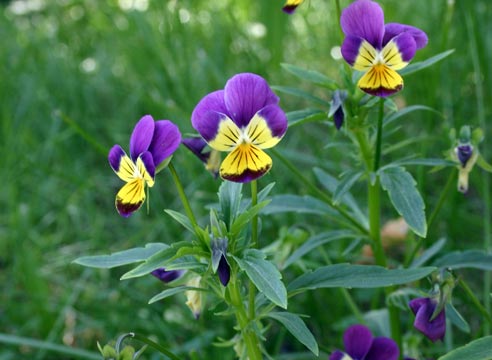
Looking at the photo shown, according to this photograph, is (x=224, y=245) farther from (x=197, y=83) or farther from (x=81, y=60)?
(x=81, y=60)

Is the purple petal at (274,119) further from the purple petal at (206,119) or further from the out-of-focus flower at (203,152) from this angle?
the out-of-focus flower at (203,152)

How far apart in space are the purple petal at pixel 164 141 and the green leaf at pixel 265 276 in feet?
0.65

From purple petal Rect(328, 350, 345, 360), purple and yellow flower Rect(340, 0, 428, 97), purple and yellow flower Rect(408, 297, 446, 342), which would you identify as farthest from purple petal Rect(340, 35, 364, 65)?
purple petal Rect(328, 350, 345, 360)

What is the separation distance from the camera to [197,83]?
2.98 m

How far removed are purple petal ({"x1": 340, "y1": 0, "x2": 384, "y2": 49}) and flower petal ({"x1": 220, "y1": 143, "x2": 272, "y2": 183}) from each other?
0.91ft

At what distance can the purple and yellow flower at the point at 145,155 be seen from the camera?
1101 millimetres

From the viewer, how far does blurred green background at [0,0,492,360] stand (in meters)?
2.14

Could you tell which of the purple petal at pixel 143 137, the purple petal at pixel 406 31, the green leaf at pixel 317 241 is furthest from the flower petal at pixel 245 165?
the green leaf at pixel 317 241

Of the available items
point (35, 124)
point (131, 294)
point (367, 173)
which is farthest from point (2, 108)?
point (367, 173)

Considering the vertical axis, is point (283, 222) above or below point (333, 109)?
below

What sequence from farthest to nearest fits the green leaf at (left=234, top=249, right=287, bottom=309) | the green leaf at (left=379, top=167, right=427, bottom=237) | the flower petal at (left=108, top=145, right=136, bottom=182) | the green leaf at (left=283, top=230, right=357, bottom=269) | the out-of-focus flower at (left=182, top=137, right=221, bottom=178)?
the green leaf at (left=283, top=230, right=357, bottom=269)
the out-of-focus flower at (left=182, top=137, right=221, bottom=178)
the green leaf at (left=379, top=167, right=427, bottom=237)
the flower petal at (left=108, top=145, right=136, bottom=182)
the green leaf at (left=234, top=249, right=287, bottom=309)

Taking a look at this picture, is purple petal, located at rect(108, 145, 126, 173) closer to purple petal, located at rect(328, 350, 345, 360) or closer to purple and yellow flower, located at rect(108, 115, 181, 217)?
purple and yellow flower, located at rect(108, 115, 181, 217)

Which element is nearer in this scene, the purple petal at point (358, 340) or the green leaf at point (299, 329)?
the green leaf at point (299, 329)

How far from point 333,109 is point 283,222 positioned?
1.00 meters
